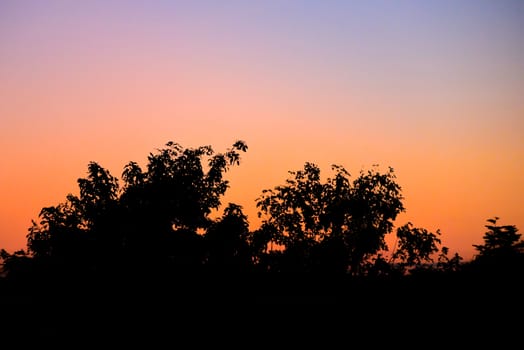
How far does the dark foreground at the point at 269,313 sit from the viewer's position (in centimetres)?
970

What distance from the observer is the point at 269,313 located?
1176 centimetres

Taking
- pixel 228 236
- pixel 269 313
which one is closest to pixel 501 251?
pixel 269 313

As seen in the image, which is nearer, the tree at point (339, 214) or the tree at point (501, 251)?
the tree at point (501, 251)

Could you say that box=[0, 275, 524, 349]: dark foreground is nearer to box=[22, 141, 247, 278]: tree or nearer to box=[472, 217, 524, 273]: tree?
box=[472, 217, 524, 273]: tree

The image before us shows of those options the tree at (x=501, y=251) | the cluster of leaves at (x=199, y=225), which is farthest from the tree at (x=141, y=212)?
the tree at (x=501, y=251)

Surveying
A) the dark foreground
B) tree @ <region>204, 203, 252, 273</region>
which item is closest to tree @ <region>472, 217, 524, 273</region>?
the dark foreground

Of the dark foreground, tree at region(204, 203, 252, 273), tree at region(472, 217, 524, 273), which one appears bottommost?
the dark foreground

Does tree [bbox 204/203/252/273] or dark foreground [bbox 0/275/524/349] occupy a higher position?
tree [bbox 204/203/252/273]

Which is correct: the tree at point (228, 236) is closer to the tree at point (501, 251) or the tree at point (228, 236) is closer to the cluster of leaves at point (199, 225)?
the cluster of leaves at point (199, 225)

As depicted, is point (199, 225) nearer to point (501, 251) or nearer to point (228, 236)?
point (228, 236)

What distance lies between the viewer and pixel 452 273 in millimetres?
11562

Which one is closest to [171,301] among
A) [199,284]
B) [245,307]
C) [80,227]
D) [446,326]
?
[199,284]

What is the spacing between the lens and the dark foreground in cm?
970

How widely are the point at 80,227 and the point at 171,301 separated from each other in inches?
613
